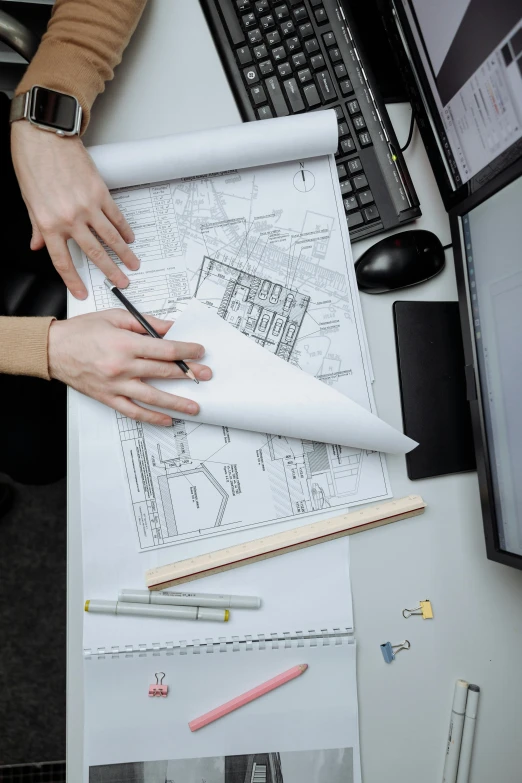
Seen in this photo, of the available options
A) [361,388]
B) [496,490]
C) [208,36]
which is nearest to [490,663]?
[496,490]

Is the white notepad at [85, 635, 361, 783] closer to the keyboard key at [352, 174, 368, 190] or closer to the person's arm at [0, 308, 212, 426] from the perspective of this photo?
the person's arm at [0, 308, 212, 426]

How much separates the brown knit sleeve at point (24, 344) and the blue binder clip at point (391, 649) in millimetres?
489

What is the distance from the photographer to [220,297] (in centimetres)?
68

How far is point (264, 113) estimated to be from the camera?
0.69 meters

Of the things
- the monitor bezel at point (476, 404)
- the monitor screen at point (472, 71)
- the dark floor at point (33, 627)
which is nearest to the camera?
the monitor screen at point (472, 71)

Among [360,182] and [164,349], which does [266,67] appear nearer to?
[360,182]

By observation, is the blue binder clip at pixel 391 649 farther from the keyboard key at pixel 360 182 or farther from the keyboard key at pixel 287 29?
the keyboard key at pixel 287 29

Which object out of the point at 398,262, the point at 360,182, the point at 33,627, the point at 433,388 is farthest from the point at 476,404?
the point at 33,627

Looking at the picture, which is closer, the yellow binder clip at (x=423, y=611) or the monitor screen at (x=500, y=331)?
the monitor screen at (x=500, y=331)

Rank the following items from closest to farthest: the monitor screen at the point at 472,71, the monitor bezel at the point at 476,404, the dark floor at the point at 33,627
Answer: the monitor screen at the point at 472,71, the monitor bezel at the point at 476,404, the dark floor at the point at 33,627

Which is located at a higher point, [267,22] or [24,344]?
[267,22]

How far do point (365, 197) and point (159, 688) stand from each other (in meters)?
0.59

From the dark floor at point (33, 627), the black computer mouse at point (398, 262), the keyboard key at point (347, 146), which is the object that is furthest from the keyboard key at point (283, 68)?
the dark floor at point (33, 627)

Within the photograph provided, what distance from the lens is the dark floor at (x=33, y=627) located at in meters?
1.14
